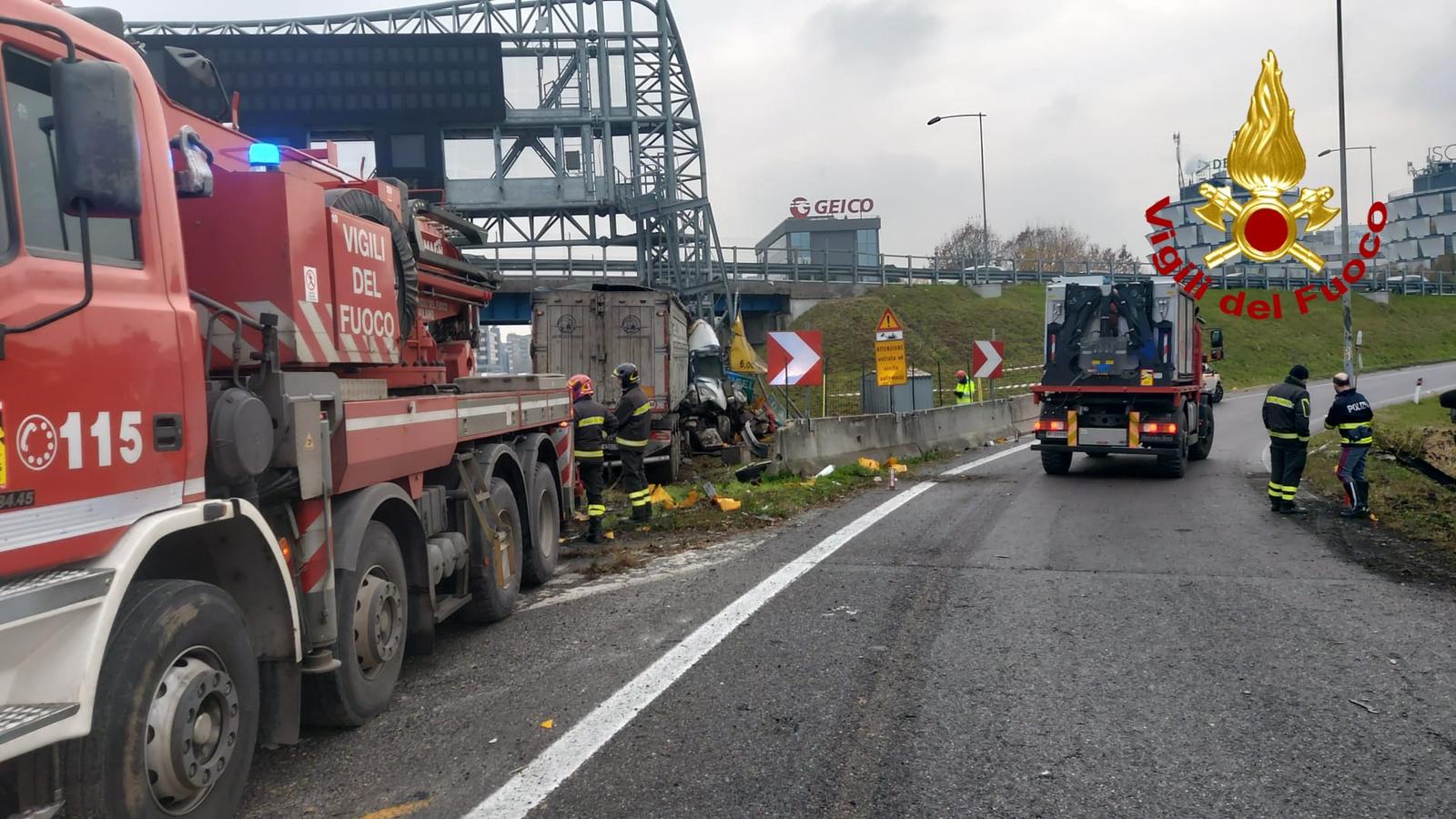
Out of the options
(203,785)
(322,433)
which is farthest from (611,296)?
(203,785)

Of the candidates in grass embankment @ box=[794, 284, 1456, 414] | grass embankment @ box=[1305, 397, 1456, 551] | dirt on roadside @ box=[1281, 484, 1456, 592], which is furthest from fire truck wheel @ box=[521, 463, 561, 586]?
grass embankment @ box=[794, 284, 1456, 414]

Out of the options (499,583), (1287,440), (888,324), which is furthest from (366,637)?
(888,324)

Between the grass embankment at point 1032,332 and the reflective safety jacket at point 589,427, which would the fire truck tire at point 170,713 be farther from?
the grass embankment at point 1032,332

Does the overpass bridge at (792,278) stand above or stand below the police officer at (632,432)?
above

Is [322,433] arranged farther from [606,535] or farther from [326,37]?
[326,37]

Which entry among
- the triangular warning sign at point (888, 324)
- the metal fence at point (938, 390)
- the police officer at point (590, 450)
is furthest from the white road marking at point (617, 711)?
the metal fence at point (938, 390)

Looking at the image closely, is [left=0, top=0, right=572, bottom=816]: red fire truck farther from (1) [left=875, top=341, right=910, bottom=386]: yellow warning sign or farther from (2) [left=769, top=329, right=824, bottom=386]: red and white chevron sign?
(1) [left=875, top=341, right=910, bottom=386]: yellow warning sign

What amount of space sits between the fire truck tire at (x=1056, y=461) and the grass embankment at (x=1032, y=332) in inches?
615

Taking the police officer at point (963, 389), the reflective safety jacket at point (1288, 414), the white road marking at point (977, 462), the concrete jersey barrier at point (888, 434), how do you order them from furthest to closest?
the police officer at point (963, 389) < the white road marking at point (977, 462) < the concrete jersey barrier at point (888, 434) < the reflective safety jacket at point (1288, 414)

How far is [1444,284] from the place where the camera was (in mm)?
69625

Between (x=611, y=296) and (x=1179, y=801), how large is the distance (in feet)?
45.9

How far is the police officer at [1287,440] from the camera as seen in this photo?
456 inches

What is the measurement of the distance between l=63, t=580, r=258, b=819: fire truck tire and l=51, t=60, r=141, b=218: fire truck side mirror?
123 cm

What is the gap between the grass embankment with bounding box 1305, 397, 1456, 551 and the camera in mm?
10305
